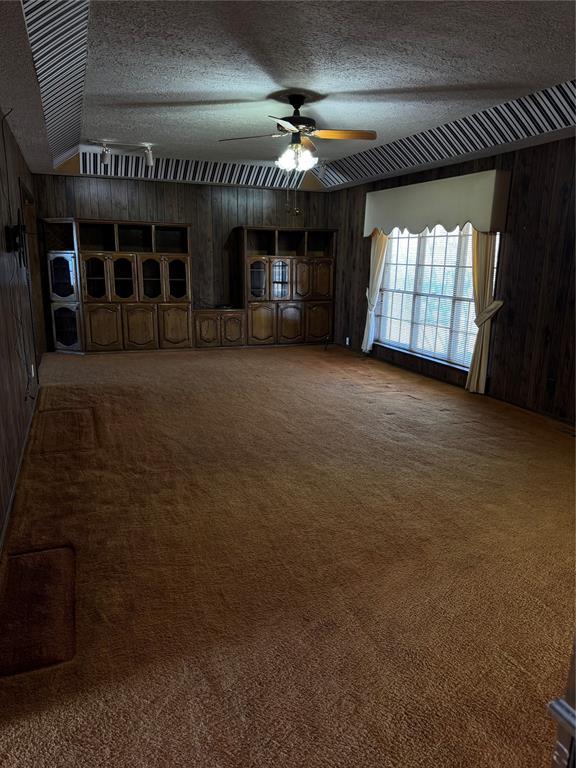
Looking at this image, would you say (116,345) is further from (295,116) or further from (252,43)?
(252,43)

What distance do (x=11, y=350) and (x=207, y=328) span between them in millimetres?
4846

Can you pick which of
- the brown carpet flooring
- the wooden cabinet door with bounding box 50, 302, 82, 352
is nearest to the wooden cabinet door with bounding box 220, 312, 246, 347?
the wooden cabinet door with bounding box 50, 302, 82, 352

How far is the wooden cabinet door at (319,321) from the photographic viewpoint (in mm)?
9094

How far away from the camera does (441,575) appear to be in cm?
259

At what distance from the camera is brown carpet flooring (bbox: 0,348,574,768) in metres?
1.73

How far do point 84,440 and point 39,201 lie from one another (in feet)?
16.3

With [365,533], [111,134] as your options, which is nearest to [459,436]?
[365,533]

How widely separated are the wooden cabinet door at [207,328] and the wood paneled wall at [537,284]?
168 inches

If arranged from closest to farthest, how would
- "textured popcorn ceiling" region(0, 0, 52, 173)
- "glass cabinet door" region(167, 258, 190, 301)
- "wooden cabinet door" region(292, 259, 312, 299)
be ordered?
1. "textured popcorn ceiling" region(0, 0, 52, 173)
2. "glass cabinet door" region(167, 258, 190, 301)
3. "wooden cabinet door" region(292, 259, 312, 299)

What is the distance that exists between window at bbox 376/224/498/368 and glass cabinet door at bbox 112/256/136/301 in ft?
12.3

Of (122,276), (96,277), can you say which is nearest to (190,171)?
(122,276)

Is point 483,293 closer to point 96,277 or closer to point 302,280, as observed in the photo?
point 302,280

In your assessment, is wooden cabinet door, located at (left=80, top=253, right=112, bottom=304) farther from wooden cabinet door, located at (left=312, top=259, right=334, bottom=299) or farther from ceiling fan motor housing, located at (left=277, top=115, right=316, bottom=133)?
ceiling fan motor housing, located at (left=277, top=115, right=316, bottom=133)

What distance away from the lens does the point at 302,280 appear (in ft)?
29.2
